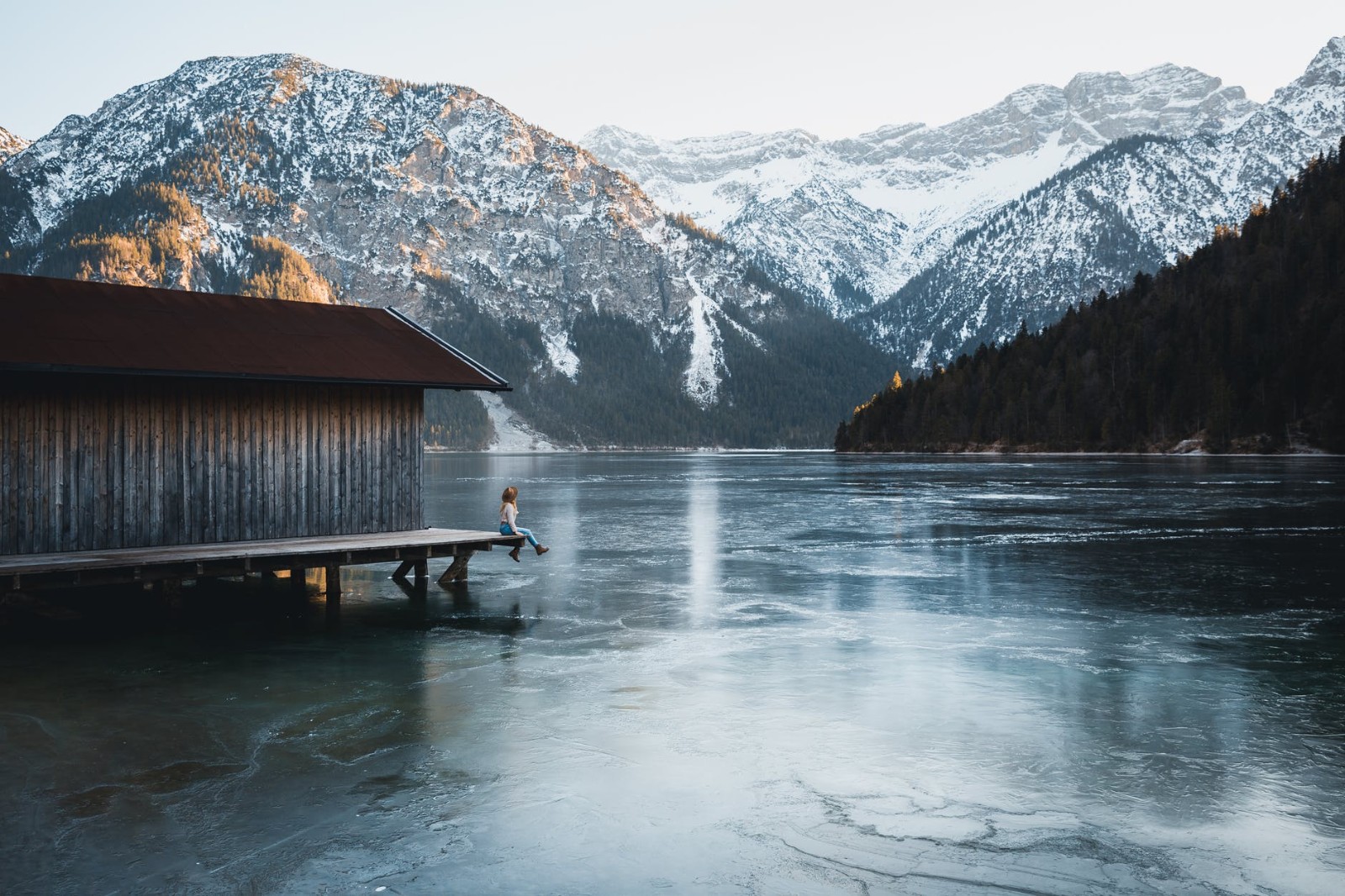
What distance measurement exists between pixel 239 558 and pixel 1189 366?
149 meters

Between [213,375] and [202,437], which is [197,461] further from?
[213,375]

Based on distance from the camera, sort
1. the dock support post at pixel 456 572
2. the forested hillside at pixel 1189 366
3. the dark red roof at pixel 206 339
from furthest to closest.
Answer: the forested hillside at pixel 1189 366, the dock support post at pixel 456 572, the dark red roof at pixel 206 339

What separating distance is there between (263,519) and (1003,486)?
5729 centimetres

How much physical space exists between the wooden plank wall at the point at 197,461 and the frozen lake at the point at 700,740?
1969 mm

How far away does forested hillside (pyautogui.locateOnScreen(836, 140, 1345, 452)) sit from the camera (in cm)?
13412

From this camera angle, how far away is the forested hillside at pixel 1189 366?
134125 mm

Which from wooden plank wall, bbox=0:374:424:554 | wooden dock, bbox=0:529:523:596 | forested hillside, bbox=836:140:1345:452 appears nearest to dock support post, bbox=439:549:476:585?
wooden dock, bbox=0:529:523:596

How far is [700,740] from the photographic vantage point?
496 inches

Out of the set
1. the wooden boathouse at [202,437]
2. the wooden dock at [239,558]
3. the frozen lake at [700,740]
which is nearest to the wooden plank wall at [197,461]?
the wooden boathouse at [202,437]

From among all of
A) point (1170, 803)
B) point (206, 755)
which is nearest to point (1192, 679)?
point (1170, 803)

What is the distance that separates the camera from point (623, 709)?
1404 cm

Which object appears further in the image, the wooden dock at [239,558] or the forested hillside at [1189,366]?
the forested hillside at [1189,366]

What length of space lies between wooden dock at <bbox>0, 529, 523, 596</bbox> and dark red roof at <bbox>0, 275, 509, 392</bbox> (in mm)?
3478

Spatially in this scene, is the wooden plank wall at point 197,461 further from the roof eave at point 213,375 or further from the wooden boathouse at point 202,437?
the roof eave at point 213,375
